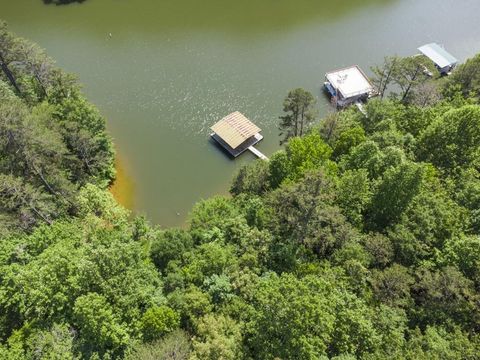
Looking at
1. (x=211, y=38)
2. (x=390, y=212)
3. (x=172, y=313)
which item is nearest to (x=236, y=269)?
(x=172, y=313)

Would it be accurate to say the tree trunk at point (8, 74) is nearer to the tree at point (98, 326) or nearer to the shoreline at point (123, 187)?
the shoreline at point (123, 187)

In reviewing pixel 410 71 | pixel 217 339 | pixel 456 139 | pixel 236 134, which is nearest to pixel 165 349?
pixel 217 339

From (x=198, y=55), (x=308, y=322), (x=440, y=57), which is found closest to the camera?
(x=308, y=322)

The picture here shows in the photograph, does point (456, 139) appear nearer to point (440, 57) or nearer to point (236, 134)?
point (236, 134)

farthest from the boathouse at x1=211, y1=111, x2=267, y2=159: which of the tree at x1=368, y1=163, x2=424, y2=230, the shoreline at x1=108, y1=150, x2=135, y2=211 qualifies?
the tree at x1=368, y1=163, x2=424, y2=230

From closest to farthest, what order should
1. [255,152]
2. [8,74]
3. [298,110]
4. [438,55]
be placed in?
1. [298,110]
2. [8,74]
3. [255,152]
4. [438,55]

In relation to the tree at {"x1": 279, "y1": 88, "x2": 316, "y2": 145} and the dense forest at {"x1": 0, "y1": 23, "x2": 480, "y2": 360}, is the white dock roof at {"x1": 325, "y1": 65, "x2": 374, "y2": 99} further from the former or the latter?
the tree at {"x1": 279, "y1": 88, "x2": 316, "y2": 145}

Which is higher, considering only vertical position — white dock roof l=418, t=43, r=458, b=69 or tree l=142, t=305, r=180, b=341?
white dock roof l=418, t=43, r=458, b=69
